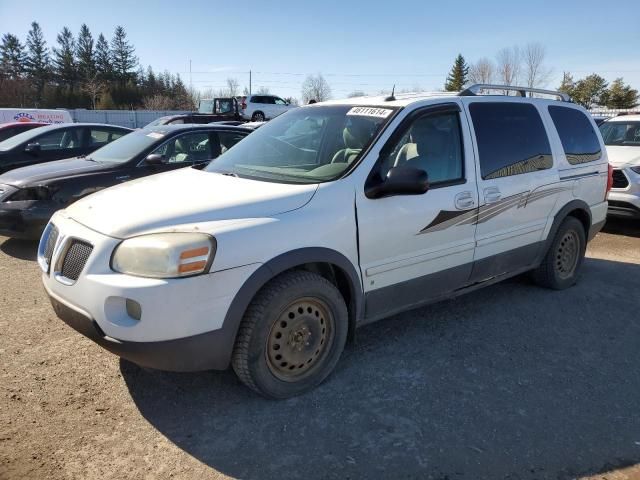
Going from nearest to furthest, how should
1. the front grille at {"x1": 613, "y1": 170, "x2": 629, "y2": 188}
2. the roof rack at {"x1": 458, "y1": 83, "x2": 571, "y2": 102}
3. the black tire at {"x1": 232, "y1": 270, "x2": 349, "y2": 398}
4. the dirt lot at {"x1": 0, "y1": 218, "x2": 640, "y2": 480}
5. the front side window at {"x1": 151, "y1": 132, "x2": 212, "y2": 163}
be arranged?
1. the dirt lot at {"x1": 0, "y1": 218, "x2": 640, "y2": 480}
2. the black tire at {"x1": 232, "y1": 270, "x2": 349, "y2": 398}
3. the roof rack at {"x1": 458, "y1": 83, "x2": 571, "y2": 102}
4. the front side window at {"x1": 151, "y1": 132, "x2": 212, "y2": 163}
5. the front grille at {"x1": 613, "y1": 170, "x2": 629, "y2": 188}

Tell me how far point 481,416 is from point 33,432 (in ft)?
8.26

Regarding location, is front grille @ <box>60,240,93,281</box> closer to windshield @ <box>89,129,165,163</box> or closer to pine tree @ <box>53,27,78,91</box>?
windshield @ <box>89,129,165,163</box>

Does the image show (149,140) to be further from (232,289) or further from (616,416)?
(616,416)

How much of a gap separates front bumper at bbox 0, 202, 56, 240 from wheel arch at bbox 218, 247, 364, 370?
4190 mm

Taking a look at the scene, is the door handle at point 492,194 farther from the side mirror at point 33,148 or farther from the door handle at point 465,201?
the side mirror at point 33,148

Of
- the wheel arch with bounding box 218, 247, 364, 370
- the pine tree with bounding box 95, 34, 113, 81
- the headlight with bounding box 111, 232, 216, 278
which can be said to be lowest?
the wheel arch with bounding box 218, 247, 364, 370

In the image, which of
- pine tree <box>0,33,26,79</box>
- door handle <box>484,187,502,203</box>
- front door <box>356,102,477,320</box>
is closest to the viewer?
front door <box>356,102,477,320</box>

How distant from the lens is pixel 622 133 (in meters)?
9.21

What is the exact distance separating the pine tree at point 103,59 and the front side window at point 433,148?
79.1 meters

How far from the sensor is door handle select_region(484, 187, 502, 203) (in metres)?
4.00

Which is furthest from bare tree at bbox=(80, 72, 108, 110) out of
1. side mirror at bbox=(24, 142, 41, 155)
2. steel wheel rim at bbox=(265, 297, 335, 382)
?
steel wheel rim at bbox=(265, 297, 335, 382)

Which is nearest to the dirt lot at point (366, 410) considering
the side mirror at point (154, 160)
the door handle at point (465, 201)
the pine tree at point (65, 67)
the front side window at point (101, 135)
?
the door handle at point (465, 201)

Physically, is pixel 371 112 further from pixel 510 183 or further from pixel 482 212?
pixel 510 183

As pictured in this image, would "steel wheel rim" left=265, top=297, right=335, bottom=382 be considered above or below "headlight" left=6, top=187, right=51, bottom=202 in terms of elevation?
below
